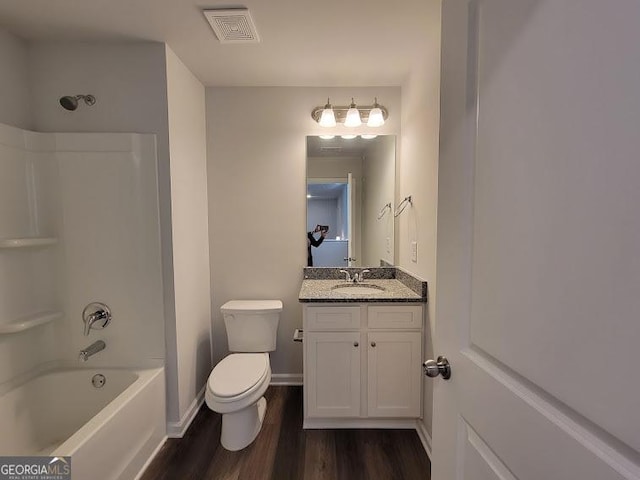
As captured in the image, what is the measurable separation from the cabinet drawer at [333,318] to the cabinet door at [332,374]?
0.04 meters

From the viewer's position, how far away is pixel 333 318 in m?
1.97

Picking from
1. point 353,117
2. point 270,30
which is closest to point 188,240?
point 270,30

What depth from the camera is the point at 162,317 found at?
1.93m

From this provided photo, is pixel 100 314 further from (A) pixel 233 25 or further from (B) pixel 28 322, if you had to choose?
(A) pixel 233 25

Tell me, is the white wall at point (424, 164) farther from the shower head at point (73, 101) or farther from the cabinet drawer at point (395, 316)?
the shower head at point (73, 101)

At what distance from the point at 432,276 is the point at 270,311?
3.82 ft

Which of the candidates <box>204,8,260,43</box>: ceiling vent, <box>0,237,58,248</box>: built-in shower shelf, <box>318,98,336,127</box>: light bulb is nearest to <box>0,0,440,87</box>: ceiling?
<box>204,8,260,43</box>: ceiling vent

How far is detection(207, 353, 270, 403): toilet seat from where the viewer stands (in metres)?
1.76

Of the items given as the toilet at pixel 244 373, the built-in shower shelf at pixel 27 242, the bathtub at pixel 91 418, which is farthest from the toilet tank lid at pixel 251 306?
the built-in shower shelf at pixel 27 242

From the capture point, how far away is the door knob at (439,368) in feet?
2.89

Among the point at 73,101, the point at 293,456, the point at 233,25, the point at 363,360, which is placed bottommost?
the point at 293,456

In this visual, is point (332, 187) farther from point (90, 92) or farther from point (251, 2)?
point (90, 92)

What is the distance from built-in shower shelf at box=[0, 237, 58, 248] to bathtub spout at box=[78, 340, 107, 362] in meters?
0.65

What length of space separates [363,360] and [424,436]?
563mm
